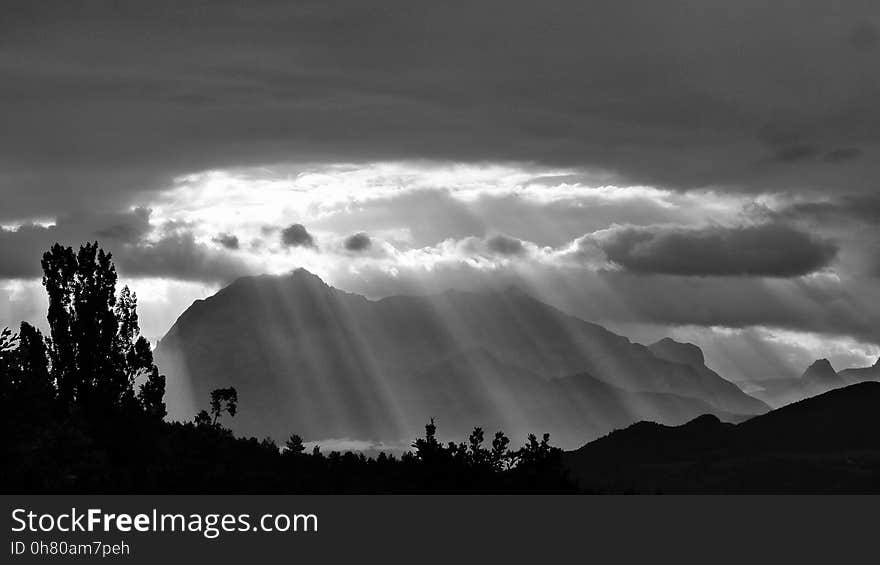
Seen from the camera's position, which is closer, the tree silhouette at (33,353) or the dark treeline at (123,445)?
the dark treeline at (123,445)

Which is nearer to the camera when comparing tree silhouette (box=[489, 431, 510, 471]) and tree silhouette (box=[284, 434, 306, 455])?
tree silhouette (box=[489, 431, 510, 471])

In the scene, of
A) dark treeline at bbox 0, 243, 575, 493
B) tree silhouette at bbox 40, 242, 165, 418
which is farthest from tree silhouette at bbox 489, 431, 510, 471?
tree silhouette at bbox 40, 242, 165, 418

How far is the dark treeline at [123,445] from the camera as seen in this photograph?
79.7 m

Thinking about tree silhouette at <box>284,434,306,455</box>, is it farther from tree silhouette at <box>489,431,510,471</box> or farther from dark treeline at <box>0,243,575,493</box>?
tree silhouette at <box>489,431,510,471</box>

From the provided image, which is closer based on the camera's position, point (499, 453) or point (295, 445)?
point (499, 453)

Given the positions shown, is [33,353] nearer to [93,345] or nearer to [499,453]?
[93,345]

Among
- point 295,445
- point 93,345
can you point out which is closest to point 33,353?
point 93,345

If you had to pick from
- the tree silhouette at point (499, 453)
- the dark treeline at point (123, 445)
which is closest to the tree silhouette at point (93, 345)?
the dark treeline at point (123, 445)

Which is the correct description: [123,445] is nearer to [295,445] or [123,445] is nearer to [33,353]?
[33,353]

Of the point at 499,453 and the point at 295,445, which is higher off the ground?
the point at 295,445

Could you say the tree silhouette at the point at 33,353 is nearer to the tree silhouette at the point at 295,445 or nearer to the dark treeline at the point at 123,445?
the dark treeline at the point at 123,445

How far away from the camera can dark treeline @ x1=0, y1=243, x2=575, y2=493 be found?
79688 millimetres

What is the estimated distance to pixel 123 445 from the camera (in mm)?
102562
